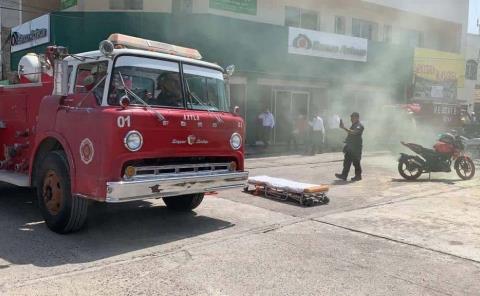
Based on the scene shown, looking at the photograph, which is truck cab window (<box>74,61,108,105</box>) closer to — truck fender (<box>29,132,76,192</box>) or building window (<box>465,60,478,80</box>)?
truck fender (<box>29,132,76,192</box>)

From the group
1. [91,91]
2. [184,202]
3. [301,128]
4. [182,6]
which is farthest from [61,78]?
[301,128]

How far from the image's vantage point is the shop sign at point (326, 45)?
664 inches

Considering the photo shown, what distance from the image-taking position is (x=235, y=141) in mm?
6145

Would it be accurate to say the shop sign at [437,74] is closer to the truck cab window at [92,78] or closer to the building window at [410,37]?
the building window at [410,37]

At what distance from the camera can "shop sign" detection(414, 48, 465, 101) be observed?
21875mm

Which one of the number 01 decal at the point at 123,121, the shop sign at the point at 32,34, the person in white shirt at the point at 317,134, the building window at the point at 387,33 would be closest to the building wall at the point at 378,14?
the building window at the point at 387,33

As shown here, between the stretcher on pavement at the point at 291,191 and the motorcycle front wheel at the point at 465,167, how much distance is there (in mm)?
4258

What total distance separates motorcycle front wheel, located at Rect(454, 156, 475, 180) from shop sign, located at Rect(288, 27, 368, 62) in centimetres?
750

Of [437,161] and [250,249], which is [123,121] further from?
[437,161]

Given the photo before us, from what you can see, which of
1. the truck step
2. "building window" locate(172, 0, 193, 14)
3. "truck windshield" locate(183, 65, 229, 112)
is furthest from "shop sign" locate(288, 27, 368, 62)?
the truck step

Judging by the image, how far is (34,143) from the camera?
6078 mm

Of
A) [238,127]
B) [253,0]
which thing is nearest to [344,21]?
[253,0]

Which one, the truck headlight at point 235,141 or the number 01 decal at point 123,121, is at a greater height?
the number 01 decal at point 123,121

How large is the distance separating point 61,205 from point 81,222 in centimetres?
28
